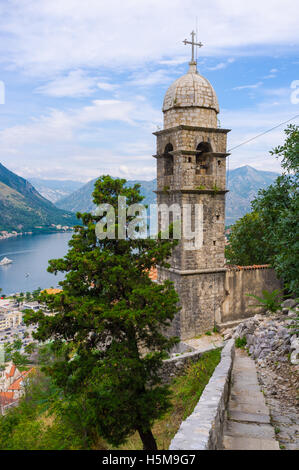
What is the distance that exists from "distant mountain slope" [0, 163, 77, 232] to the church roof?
380 ft

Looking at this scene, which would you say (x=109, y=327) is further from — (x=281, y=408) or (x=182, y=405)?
(x=281, y=408)

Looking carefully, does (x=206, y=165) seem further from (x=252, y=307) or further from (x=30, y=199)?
(x=30, y=199)

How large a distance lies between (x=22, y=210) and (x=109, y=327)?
14244 cm

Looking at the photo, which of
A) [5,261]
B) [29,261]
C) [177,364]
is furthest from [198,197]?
[29,261]

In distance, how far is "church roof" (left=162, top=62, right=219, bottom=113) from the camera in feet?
47.0

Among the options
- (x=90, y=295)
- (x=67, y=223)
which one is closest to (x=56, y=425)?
(x=90, y=295)

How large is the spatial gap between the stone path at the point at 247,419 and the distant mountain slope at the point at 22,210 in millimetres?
122923

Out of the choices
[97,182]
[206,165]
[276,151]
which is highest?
[206,165]

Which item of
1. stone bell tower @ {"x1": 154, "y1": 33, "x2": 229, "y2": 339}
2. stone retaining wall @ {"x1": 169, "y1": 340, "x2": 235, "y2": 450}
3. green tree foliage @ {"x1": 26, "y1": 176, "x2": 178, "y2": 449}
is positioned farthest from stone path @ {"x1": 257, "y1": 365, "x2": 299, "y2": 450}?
stone bell tower @ {"x1": 154, "y1": 33, "x2": 229, "y2": 339}

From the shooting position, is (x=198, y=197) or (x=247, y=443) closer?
(x=247, y=443)

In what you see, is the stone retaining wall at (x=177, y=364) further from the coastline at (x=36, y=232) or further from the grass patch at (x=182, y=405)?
the coastline at (x=36, y=232)

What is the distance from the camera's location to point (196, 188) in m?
14.3
